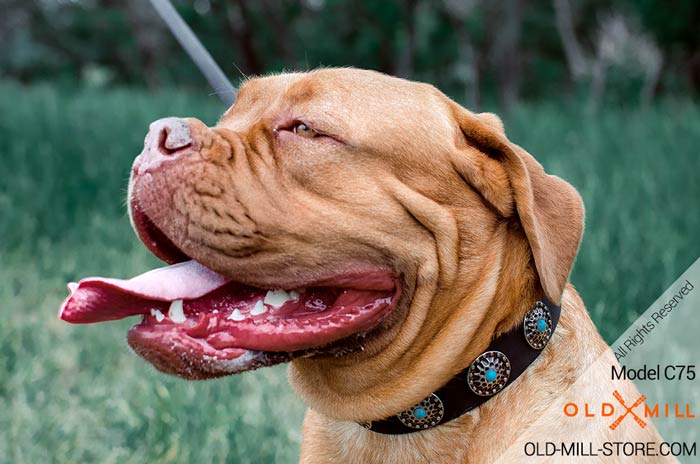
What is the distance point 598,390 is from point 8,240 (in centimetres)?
659

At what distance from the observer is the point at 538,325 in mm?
2771

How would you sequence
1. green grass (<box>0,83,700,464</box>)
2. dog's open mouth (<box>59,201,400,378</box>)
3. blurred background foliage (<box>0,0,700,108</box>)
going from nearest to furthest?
1. dog's open mouth (<box>59,201,400,378</box>)
2. green grass (<box>0,83,700,464</box>)
3. blurred background foliage (<box>0,0,700,108</box>)

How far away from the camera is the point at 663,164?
8.29 m

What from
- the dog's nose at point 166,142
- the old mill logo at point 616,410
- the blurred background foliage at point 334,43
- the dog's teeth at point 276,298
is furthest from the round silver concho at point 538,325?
the blurred background foliage at point 334,43

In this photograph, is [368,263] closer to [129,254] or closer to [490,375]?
[490,375]

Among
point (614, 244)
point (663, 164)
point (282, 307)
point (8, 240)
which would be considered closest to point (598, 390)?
point (282, 307)

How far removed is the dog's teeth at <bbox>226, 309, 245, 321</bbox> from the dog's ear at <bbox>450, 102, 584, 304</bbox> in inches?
34.7

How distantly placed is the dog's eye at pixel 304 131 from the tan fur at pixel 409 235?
0.03 meters

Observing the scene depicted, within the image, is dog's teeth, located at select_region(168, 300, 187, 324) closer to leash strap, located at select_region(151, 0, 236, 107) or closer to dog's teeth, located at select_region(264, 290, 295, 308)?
dog's teeth, located at select_region(264, 290, 295, 308)

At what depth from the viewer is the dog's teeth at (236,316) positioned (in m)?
2.77

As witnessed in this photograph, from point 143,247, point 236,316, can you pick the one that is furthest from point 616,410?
point 143,247

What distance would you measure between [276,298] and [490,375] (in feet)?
2.46

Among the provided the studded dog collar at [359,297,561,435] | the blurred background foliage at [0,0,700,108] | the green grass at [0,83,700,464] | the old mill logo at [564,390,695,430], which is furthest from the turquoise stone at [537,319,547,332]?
the blurred background foliage at [0,0,700,108]

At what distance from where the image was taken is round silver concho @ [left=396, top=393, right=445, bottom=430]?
2814 millimetres
